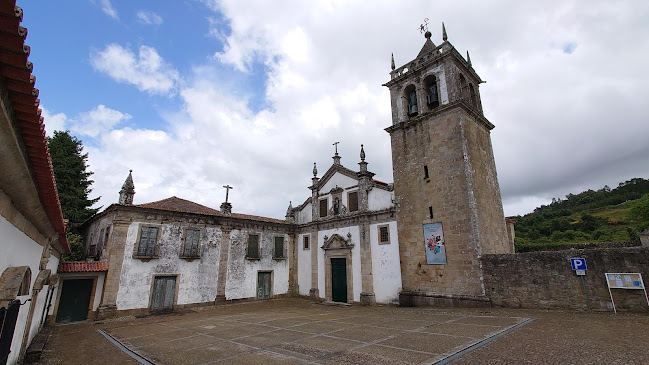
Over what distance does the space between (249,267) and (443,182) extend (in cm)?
1319

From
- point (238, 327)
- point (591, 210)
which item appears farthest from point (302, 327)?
point (591, 210)

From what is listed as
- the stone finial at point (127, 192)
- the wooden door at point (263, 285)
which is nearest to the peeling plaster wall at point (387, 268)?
the wooden door at point (263, 285)

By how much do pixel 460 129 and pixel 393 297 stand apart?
9623 mm

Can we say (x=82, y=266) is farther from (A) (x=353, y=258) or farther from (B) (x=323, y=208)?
(A) (x=353, y=258)

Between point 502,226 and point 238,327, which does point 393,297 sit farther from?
point 238,327

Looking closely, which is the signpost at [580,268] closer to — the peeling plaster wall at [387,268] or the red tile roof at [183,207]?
the peeling plaster wall at [387,268]

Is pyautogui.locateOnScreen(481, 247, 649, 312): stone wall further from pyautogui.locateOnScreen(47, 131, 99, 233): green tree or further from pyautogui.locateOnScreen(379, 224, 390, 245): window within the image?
pyautogui.locateOnScreen(47, 131, 99, 233): green tree

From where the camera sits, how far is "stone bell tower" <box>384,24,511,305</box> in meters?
14.2

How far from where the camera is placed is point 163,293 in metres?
16.2

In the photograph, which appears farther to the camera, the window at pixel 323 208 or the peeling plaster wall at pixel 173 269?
the window at pixel 323 208

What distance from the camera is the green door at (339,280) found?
19312 millimetres

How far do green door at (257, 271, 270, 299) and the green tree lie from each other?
13.8 metres

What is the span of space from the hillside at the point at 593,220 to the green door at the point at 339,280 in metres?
20.3

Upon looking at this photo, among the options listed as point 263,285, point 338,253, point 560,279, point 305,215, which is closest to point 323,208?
point 305,215
